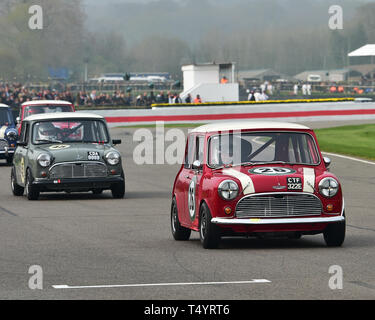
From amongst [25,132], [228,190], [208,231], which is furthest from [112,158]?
[228,190]

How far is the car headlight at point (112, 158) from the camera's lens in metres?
18.4

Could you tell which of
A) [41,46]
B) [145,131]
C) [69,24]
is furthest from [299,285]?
[69,24]

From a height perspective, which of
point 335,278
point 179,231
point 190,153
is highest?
point 190,153

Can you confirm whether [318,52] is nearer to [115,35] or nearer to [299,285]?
[115,35]

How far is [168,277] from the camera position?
364 inches

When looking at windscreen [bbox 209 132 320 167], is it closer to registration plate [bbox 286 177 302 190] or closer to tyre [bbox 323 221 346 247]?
registration plate [bbox 286 177 302 190]

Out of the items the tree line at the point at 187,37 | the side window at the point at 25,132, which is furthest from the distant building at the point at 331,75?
the side window at the point at 25,132

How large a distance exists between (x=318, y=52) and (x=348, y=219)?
13351 cm

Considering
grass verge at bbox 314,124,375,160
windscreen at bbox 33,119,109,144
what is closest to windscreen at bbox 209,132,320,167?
windscreen at bbox 33,119,109,144

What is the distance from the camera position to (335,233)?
11.3m

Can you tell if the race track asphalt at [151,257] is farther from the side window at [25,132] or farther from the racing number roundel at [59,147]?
the side window at [25,132]

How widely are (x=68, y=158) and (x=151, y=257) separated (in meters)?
7.92

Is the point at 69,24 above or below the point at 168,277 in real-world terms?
above

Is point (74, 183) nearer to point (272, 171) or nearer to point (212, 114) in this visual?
point (272, 171)
